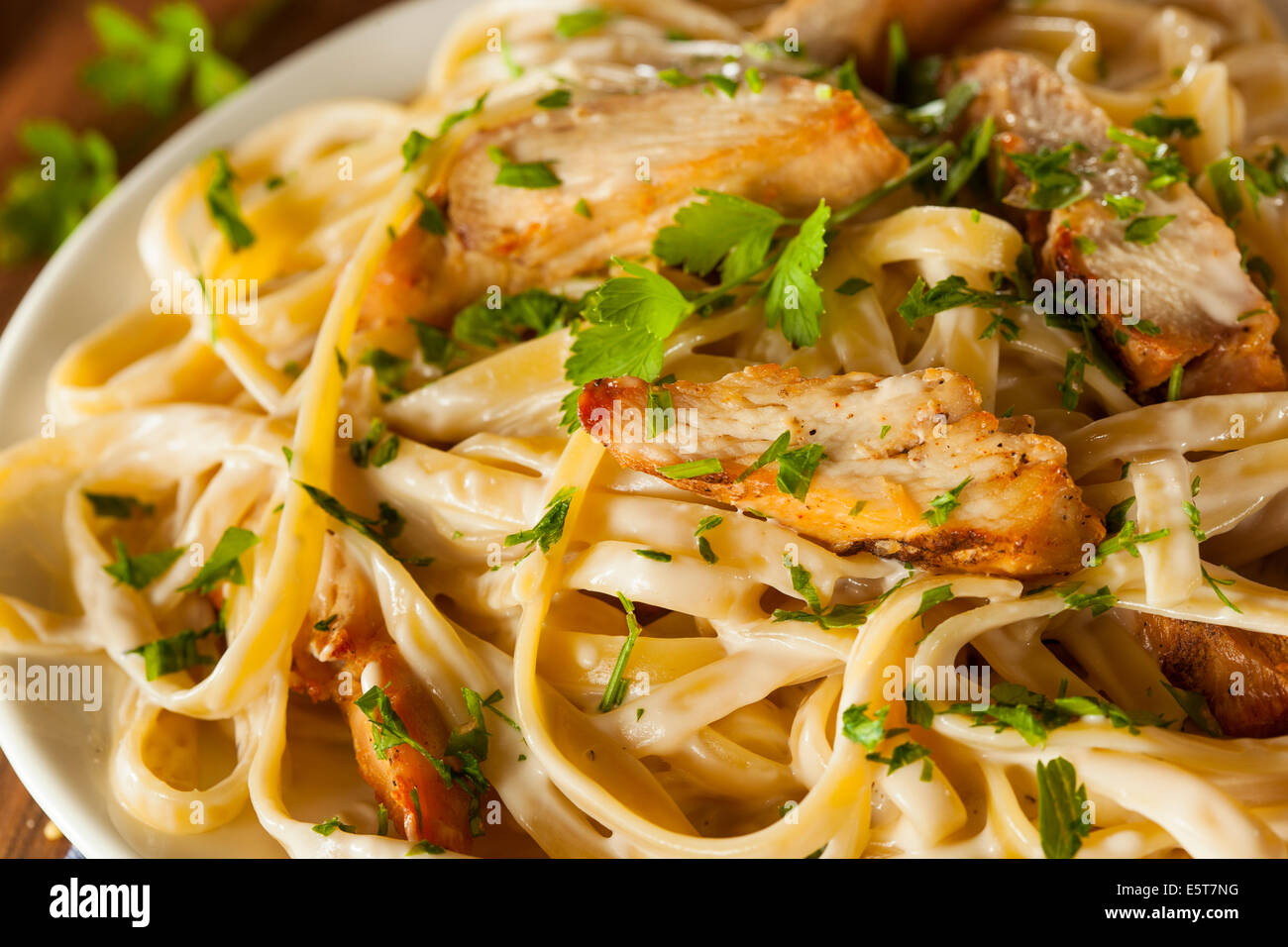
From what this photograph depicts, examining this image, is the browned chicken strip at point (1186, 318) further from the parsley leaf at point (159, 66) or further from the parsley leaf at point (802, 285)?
the parsley leaf at point (159, 66)

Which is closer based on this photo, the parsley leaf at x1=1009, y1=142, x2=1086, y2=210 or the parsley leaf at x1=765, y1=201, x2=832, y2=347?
the parsley leaf at x1=765, y1=201, x2=832, y2=347

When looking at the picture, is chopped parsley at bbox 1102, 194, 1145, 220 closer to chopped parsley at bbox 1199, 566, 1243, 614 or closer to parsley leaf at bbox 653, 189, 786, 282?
parsley leaf at bbox 653, 189, 786, 282

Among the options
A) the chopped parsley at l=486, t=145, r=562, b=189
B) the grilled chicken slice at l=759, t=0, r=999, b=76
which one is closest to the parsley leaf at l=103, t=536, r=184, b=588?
the chopped parsley at l=486, t=145, r=562, b=189

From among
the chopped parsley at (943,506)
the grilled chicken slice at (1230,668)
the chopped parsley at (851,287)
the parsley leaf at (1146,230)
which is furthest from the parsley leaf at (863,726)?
the parsley leaf at (1146,230)

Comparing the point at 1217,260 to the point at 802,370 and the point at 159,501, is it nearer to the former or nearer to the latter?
the point at 802,370

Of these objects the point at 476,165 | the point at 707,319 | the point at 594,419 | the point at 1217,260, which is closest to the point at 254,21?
the point at 476,165

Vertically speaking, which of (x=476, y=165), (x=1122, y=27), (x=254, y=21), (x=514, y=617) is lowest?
(x=514, y=617)

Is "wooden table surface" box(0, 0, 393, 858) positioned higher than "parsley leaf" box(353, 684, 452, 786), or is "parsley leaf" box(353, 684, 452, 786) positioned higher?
"wooden table surface" box(0, 0, 393, 858)
